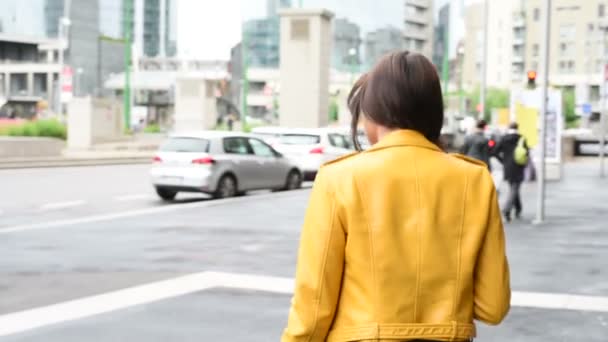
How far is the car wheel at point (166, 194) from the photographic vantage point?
20.0 m

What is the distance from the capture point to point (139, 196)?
20984mm

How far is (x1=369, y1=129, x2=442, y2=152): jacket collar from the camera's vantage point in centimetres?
239

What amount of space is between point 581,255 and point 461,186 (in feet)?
31.6

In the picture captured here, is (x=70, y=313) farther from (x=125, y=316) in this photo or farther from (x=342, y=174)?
(x=342, y=174)

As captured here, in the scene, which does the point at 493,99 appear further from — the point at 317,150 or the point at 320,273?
the point at 320,273

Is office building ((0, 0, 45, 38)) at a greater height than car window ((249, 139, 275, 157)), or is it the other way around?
office building ((0, 0, 45, 38))

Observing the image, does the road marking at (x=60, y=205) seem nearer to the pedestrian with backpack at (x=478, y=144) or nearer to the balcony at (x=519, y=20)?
the pedestrian with backpack at (x=478, y=144)

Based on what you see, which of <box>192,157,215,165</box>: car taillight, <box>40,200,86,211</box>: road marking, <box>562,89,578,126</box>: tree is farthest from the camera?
<box>562,89,578,126</box>: tree

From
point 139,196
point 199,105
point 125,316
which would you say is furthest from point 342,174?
point 199,105

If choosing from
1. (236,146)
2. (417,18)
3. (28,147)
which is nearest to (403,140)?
(236,146)

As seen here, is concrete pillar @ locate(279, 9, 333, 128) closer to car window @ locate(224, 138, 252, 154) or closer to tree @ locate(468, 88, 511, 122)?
car window @ locate(224, 138, 252, 154)

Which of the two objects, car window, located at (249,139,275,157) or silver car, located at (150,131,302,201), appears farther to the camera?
car window, located at (249,139,275,157)

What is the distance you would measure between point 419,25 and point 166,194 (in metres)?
130

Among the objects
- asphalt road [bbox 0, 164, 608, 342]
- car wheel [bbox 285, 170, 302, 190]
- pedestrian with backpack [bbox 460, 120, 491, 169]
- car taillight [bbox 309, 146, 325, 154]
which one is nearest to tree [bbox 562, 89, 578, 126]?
car taillight [bbox 309, 146, 325, 154]
